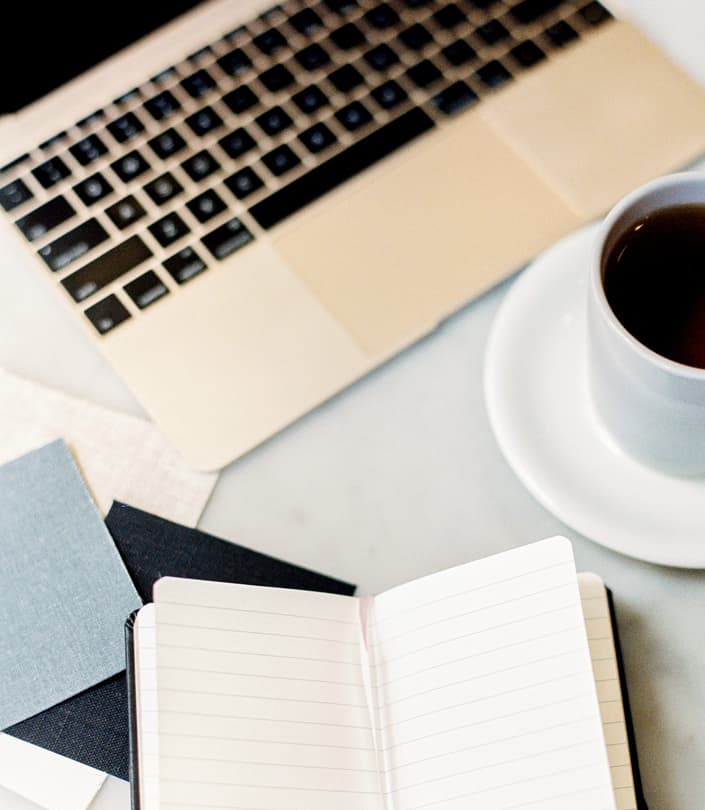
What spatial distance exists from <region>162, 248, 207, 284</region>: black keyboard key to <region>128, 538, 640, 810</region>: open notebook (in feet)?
0.68

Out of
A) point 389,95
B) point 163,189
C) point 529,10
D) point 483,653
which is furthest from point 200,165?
point 483,653

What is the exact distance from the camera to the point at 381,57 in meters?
0.60

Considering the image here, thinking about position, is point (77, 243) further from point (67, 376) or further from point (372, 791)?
point (372, 791)

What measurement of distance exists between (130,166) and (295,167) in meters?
0.10

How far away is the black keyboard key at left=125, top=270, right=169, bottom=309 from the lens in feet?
1.76

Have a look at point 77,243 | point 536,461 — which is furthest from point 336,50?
point 536,461

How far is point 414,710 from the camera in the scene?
412 millimetres

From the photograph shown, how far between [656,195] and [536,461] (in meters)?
0.14

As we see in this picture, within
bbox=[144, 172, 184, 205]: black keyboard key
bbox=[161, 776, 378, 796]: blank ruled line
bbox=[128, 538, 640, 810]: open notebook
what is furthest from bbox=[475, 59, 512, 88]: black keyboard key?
bbox=[161, 776, 378, 796]: blank ruled line

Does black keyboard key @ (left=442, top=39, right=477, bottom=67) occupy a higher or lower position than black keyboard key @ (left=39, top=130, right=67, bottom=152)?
lower

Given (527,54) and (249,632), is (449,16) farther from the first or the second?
(249,632)

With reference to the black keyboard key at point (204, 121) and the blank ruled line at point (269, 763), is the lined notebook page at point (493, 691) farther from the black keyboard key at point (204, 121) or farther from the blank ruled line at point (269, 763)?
the black keyboard key at point (204, 121)

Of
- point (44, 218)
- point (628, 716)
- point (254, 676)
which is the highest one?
point (44, 218)

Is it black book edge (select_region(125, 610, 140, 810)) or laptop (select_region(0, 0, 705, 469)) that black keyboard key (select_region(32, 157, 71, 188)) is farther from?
black book edge (select_region(125, 610, 140, 810))
